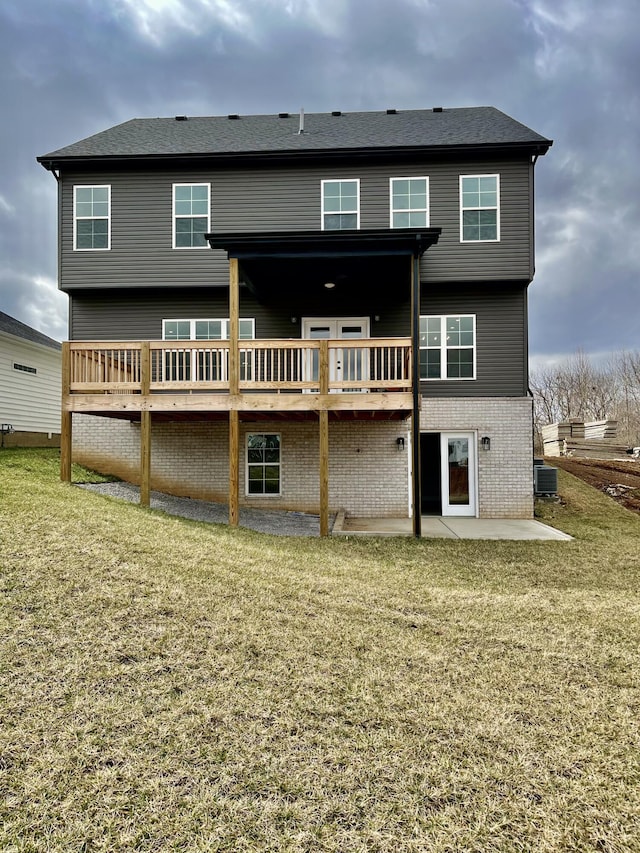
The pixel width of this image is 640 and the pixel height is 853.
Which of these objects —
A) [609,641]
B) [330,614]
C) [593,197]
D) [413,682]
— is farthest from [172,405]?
[593,197]

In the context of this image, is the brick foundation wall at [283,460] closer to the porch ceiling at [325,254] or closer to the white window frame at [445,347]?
the white window frame at [445,347]

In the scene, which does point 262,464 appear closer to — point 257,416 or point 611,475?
point 257,416

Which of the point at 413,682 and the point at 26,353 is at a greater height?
the point at 26,353

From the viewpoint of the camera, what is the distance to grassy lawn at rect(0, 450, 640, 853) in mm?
2123

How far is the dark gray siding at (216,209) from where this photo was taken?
11.4 metres

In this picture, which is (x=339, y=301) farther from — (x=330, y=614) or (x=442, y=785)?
(x=442, y=785)

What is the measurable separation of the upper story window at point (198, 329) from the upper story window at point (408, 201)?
448cm

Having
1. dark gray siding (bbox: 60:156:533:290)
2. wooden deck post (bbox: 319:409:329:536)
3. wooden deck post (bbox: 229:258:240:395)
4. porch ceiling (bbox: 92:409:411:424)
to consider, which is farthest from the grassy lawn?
dark gray siding (bbox: 60:156:533:290)

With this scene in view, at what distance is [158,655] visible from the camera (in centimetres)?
344

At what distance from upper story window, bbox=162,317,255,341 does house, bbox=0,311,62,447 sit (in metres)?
6.36

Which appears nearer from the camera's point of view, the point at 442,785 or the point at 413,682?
the point at 442,785

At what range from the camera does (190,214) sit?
11633 millimetres

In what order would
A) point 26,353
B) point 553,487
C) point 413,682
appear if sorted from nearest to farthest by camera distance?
point 413,682, point 553,487, point 26,353

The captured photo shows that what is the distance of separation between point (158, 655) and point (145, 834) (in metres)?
1.46
